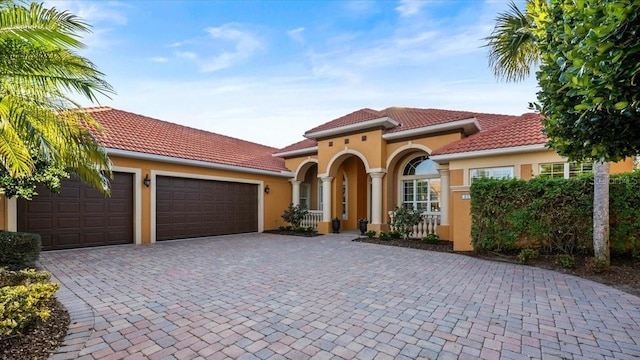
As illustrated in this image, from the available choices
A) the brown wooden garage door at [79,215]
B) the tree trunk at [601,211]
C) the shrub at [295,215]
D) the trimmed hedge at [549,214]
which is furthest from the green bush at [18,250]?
the tree trunk at [601,211]

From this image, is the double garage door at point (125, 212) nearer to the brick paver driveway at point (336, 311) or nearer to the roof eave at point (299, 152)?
the brick paver driveway at point (336, 311)

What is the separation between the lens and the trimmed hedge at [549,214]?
6930mm

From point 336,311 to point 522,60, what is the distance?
896 cm

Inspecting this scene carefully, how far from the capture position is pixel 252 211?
14.8 meters

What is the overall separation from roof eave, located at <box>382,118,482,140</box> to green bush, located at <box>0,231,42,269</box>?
1194 centimetres

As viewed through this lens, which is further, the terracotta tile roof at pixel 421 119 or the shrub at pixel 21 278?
the terracotta tile roof at pixel 421 119

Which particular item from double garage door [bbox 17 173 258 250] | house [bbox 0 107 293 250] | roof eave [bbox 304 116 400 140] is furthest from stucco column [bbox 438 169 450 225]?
double garage door [bbox 17 173 258 250]

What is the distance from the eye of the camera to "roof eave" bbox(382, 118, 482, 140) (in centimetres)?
1129

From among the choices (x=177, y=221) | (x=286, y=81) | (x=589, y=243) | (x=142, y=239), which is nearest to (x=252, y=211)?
(x=177, y=221)

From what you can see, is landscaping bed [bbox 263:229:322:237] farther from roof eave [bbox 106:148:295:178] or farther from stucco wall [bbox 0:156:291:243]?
roof eave [bbox 106:148:295:178]

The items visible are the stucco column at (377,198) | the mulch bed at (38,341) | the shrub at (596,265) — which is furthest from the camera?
the stucco column at (377,198)

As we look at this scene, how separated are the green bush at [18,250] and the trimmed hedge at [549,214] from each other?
37.7ft

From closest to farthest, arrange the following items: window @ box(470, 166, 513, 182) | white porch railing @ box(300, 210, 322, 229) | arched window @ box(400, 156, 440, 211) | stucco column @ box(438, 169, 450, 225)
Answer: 1. window @ box(470, 166, 513, 182)
2. stucco column @ box(438, 169, 450, 225)
3. arched window @ box(400, 156, 440, 211)
4. white porch railing @ box(300, 210, 322, 229)

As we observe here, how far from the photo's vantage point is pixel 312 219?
51.0 feet
